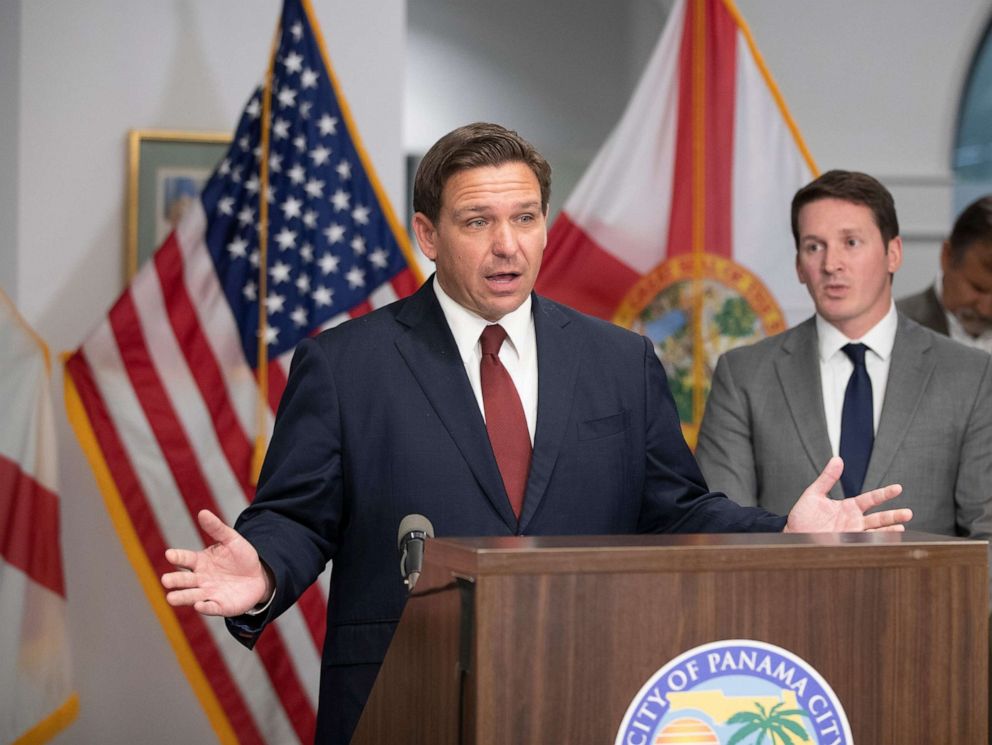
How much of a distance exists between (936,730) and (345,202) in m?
2.71

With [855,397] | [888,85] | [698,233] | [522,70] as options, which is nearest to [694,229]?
[698,233]

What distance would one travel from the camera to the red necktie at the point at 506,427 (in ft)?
6.59

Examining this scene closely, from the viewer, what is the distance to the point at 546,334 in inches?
83.9

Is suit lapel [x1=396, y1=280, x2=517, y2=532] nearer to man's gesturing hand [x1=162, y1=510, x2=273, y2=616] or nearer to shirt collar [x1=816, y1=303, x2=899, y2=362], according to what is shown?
man's gesturing hand [x1=162, y1=510, x2=273, y2=616]

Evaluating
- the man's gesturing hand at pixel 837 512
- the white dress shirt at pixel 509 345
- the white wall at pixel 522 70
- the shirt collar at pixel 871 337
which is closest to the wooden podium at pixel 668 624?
the man's gesturing hand at pixel 837 512

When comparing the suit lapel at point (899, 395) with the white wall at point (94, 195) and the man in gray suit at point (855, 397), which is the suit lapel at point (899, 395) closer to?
the man in gray suit at point (855, 397)

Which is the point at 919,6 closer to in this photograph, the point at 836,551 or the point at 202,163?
the point at 202,163

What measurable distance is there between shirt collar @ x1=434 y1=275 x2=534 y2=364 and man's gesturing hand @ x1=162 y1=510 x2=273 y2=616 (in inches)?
20.5

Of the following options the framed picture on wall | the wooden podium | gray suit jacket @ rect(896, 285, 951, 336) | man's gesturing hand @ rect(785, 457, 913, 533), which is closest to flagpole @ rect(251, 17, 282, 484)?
the framed picture on wall

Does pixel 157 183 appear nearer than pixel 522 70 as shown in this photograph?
Yes

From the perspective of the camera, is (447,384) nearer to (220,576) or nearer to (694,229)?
(220,576)

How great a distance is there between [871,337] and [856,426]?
193 mm

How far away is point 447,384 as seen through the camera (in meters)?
2.05

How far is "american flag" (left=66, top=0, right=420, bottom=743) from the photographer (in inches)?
142
